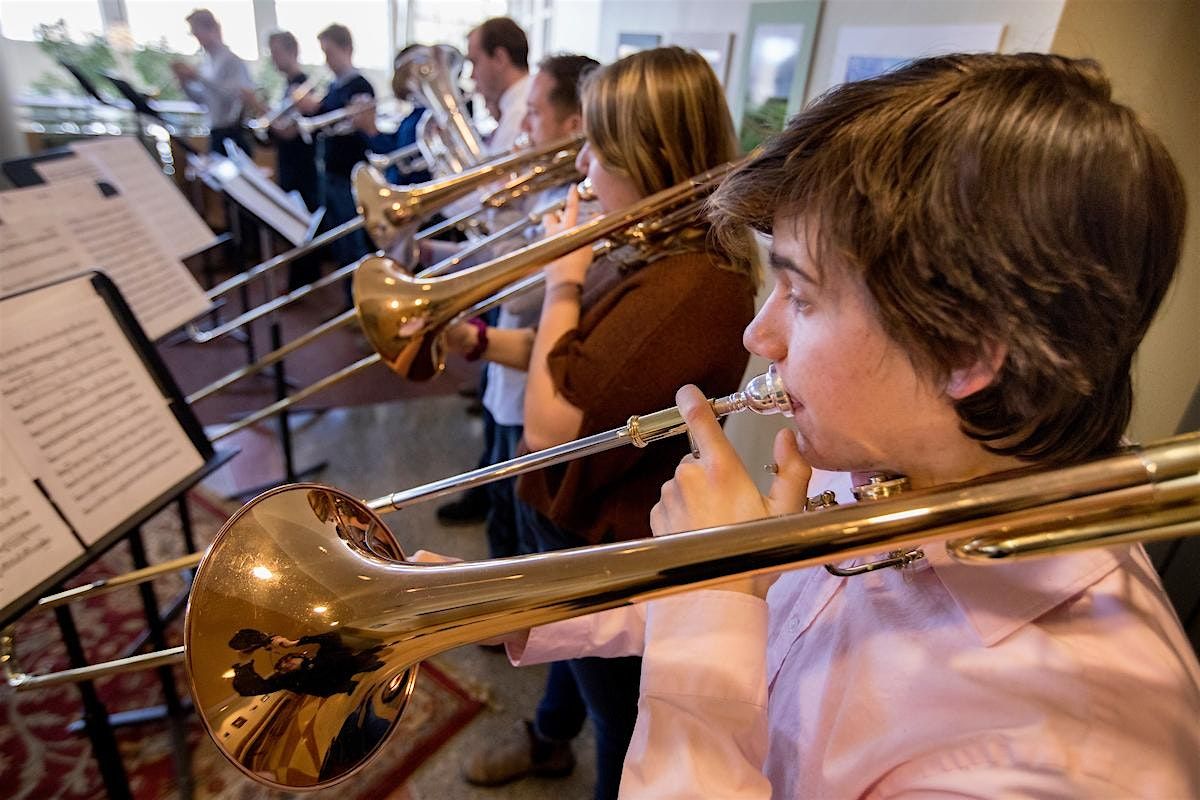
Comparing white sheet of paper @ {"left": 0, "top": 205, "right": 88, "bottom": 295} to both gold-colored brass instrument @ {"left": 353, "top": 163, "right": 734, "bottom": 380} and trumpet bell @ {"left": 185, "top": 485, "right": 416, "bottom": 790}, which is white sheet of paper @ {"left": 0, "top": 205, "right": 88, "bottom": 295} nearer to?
gold-colored brass instrument @ {"left": 353, "top": 163, "right": 734, "bottom": 380}

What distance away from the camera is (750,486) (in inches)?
25.4

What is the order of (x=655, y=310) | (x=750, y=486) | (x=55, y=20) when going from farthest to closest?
(x=55, y=20) < (x=655, y=310) < (x=750, y=486)

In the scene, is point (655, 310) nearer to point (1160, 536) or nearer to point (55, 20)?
point (1160, 536)

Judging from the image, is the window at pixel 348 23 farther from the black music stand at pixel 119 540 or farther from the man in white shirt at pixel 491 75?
the black music stand at pixel 119 540

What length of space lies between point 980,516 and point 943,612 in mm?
186

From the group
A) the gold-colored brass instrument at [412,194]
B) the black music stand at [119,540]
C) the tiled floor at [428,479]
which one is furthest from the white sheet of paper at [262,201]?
the black music stand at [119,540]

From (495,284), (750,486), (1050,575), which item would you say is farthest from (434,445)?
(1050,575)

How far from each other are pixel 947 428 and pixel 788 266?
199mm

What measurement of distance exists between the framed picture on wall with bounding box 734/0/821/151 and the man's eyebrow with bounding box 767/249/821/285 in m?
1.27

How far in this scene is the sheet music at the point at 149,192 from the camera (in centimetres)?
168

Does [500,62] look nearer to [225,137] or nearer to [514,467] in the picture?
[514,467]

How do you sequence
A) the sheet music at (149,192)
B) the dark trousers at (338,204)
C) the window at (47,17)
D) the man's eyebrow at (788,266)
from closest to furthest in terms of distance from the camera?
the man's eyebrow at (788,266), the sheet music at (149,192), the dark trousers at (338,204), the window at (47,17)

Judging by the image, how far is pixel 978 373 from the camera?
0.52 m

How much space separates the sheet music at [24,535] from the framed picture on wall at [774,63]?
1680 mm
